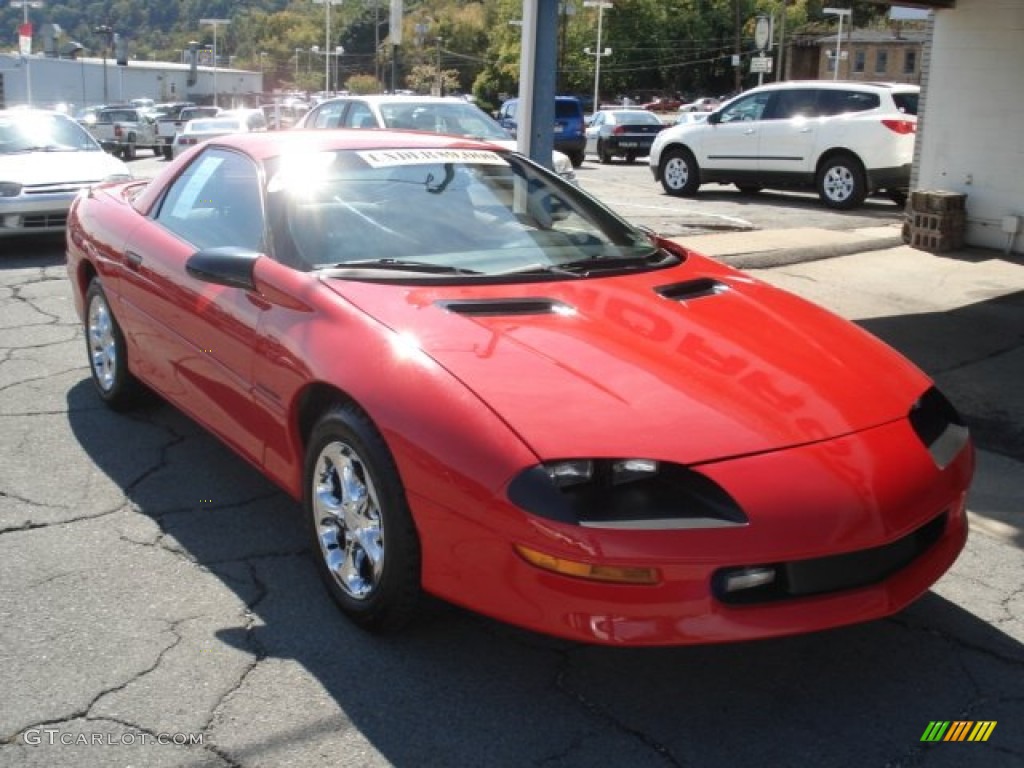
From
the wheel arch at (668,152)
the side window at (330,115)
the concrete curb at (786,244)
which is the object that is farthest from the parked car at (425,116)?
the wheel arch at (668,152)

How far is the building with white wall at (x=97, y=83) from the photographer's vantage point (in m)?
71.7

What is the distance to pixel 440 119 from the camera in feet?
39.8

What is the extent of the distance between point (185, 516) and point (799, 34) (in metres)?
100

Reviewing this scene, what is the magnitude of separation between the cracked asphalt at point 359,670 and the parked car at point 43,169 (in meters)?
6.08

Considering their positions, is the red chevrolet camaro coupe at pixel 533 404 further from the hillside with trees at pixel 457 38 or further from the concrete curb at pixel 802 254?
the hillside with trees at pixel 457 38

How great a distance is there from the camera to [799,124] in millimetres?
15414

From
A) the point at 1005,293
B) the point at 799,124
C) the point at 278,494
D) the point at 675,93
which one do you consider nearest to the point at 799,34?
the point at 675,93

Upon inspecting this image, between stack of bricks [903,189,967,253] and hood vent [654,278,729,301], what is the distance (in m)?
7.85

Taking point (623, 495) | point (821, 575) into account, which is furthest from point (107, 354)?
point (821, 575)

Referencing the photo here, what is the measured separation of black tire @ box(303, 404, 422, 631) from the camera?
2.97m

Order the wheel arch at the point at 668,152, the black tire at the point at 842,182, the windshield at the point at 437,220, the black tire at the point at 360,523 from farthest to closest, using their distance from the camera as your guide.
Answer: the wheel arch at the point at 668,152, the black tire at the point at 842,182, the windshield at the point at 437,220, the black tire at the point at 360,523

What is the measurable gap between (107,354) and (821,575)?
382 centimetres

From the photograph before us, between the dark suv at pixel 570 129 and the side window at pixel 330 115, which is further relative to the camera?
the dark suv at pixel 570 129

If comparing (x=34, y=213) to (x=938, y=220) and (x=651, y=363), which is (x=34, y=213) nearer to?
(x=651, y=363)
